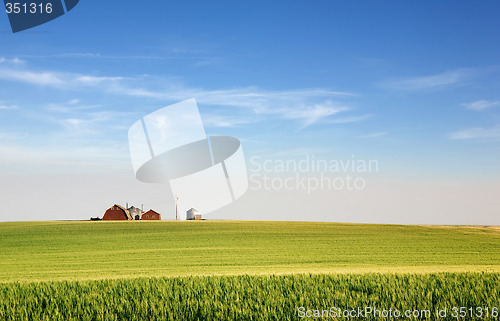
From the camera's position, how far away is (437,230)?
52812mm

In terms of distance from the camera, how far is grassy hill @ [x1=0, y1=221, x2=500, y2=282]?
75.2ft

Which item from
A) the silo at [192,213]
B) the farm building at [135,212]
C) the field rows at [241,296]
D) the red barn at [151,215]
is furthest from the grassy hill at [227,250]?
the red barn at [151,215]

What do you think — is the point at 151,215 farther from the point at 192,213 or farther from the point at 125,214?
the point at 192,213

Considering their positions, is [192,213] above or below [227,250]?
above

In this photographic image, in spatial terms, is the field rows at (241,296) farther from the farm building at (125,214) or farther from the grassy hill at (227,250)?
the farm building at (125,214)

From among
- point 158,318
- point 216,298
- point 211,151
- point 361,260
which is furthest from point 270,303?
point 361,260

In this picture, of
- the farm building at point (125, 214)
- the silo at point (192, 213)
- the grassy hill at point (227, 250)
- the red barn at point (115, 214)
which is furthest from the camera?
the farm building at point (125, 214)

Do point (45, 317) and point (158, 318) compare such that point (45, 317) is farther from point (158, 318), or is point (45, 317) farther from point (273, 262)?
point (273, 262)

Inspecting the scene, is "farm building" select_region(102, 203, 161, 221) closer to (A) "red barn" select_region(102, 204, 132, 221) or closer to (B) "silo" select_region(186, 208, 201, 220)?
(A) "red barn" select_region(102, 204, 132, 221)

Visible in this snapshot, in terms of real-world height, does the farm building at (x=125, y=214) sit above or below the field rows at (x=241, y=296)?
above

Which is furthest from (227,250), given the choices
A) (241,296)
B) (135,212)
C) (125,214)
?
(135,212)

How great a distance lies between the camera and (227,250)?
3294cm

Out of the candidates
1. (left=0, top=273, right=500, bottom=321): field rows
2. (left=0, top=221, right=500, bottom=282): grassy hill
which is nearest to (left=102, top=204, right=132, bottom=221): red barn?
(left=0, top=221, right=500, bottom=282): grassy hill

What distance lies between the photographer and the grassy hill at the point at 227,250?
22.9 m
